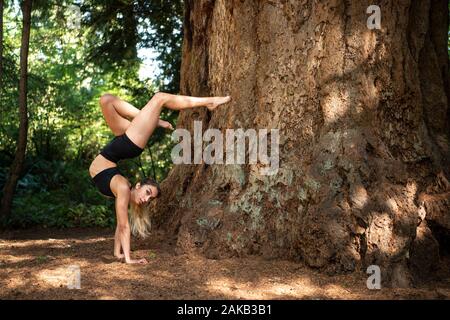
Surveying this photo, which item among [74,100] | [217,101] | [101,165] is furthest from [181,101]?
[74,100]

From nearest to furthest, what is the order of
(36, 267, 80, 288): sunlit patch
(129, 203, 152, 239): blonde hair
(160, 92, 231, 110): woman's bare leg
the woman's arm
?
1. (36, 267, 80, 288): sunlit patch
2. the woman's arm
3. (160, 92, 231, 110): woman's bare leg
4. (129, 203, 152, 239): blonde hair

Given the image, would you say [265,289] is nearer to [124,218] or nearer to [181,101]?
→ [124,218]

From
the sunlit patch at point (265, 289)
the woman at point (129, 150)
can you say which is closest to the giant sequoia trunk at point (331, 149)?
the sunlit patch at point (265, 289)

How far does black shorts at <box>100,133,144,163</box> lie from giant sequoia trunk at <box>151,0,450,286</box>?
988 mm

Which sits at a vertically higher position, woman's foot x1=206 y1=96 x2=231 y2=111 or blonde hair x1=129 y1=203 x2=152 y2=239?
woman's foot x1=206 y1=96 x2=231 y2=111

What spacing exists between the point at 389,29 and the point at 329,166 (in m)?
1.63

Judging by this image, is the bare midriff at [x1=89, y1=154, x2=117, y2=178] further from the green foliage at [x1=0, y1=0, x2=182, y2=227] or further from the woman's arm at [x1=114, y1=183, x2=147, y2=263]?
the green foliage at [x1=0, y1=0, x2=182, y2=227]

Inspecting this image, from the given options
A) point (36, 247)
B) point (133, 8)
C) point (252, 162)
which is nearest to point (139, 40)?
point (133, 8)

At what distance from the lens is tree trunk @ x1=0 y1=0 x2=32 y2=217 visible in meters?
10.6

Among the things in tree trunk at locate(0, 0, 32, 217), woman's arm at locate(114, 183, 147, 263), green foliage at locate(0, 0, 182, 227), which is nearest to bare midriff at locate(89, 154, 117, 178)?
woman's arm at locate(114, 183, 147, 263)

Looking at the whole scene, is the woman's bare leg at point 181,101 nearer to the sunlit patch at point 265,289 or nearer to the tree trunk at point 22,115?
the sunlit patch at point 265,289

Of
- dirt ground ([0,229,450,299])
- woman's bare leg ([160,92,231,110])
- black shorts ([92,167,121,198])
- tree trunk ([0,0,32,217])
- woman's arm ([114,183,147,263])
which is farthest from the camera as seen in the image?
tree trunk ([0,0,32,217])

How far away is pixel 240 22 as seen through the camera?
6.46m

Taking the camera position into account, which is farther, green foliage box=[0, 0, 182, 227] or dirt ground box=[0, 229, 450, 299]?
green foliage box=[0, 0, 182, 227]
